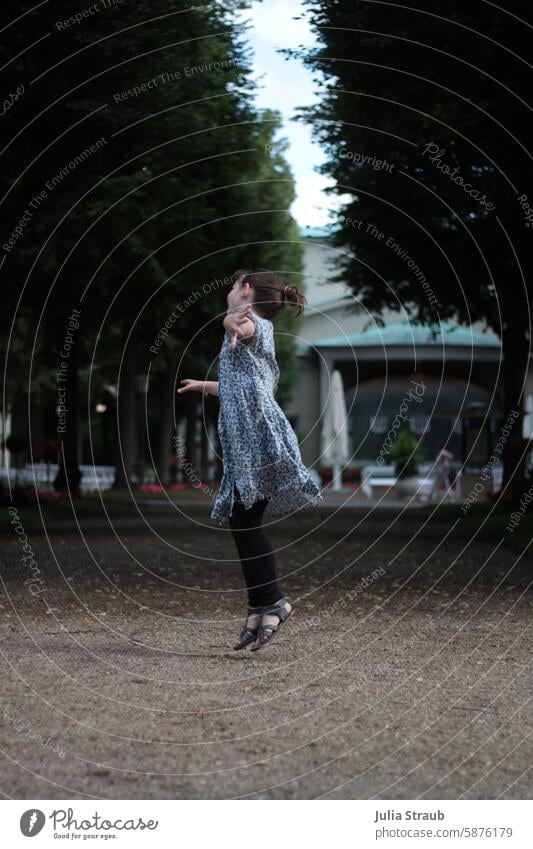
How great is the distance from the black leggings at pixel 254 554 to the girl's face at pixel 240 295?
1098 millimetres

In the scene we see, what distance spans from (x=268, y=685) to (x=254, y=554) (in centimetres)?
109

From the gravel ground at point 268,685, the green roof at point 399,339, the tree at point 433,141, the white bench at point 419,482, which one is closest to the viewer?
the gravel ground at point 268,685

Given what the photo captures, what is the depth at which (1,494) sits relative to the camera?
27.4 m

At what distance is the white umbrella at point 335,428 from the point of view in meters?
42.2

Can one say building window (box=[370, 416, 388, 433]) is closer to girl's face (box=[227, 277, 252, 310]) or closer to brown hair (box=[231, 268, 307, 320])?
brown hair (box=[231, 268, 307, 320])

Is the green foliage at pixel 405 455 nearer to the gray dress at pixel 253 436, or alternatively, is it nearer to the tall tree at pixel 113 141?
the tall tree at pixel 113 141

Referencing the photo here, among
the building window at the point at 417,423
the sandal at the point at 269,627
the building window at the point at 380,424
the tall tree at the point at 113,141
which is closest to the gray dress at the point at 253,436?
the sandal at the point at 269,627

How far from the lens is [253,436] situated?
7.55m

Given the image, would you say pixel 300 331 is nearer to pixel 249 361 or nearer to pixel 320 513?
pixel 320 513

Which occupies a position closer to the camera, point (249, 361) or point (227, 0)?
point (249, 361)

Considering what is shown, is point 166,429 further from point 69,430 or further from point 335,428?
point 69,430

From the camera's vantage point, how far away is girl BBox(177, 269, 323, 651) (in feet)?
24.8

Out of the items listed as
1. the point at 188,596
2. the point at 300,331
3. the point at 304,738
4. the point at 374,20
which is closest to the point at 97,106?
the point at 374,20

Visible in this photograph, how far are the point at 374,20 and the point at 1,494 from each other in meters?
15.4
